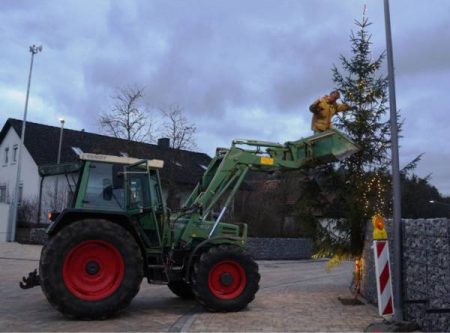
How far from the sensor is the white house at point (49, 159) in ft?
106

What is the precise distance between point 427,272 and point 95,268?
5.42 metres

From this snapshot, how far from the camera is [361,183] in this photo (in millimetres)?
13148

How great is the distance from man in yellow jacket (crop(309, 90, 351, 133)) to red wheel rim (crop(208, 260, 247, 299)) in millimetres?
3598

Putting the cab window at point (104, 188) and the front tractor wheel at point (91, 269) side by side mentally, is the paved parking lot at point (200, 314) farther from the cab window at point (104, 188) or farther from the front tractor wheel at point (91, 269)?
the cab window at point (104, 188)

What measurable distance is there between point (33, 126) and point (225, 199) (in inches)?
1189

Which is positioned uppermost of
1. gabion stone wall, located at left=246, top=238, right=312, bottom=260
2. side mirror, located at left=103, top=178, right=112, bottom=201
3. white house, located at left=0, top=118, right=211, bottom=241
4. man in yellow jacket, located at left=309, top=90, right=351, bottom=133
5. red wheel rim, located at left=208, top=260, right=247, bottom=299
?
white house, located at left=0, top=118, right=211, bottom=241

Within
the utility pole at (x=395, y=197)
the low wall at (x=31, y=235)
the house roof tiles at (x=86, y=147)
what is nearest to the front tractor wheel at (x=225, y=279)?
the utility pole at (x=395, y=197)

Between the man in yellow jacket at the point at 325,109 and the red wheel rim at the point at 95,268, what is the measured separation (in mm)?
5251

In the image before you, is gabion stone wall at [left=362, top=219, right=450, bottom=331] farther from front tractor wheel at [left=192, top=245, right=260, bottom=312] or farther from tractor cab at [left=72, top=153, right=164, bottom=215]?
tractor cab at [left=72, top=153, right=164, bottom=215]

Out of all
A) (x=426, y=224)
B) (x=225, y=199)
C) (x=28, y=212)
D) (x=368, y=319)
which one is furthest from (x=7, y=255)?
(x=426, y=224)

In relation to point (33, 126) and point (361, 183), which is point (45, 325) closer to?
point (361, 183)

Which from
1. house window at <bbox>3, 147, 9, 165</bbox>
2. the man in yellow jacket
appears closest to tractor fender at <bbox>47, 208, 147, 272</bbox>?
the man in yellow jacket

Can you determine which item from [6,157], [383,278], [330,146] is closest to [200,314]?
[383,278]

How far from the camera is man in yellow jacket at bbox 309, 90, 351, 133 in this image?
39.8 feet
